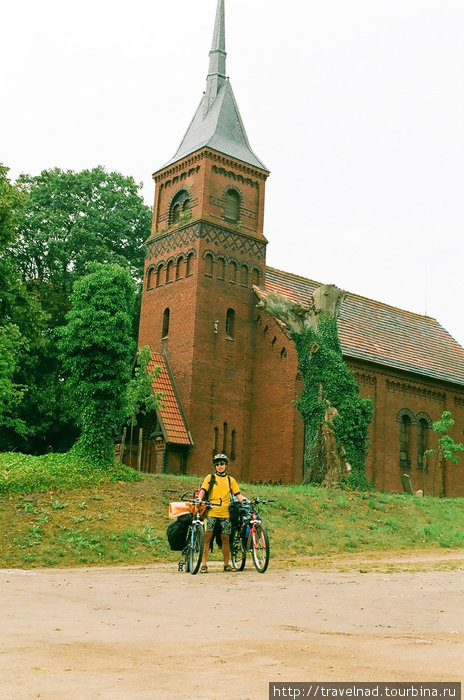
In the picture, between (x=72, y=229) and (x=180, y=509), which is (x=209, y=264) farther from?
(x=180, y=509)

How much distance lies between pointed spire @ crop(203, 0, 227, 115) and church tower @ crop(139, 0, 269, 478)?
7 cm

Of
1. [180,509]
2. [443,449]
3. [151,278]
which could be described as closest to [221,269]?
[151,278]

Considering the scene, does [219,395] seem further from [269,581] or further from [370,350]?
[269,581]

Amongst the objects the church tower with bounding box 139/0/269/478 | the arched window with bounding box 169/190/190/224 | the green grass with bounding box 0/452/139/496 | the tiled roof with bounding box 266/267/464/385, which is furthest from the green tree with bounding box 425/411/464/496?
the green grass with bounding box 0/452/139/496

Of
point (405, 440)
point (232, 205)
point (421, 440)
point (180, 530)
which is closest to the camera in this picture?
point (180, 530)

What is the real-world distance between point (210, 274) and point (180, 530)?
22.1 meters

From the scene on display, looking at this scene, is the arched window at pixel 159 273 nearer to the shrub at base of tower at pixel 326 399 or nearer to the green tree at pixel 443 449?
the shrub at base of tower at pixel 326 399

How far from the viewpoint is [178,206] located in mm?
37344

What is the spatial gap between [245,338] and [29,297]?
9698 millimetres

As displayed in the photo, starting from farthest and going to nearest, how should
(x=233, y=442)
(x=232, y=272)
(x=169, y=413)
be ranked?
(x=232, y=272), (x=233, y=442), (x=169, y=413)

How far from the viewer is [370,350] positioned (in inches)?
1485

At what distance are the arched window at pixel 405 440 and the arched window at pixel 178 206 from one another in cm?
1429

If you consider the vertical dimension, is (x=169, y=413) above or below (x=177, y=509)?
above

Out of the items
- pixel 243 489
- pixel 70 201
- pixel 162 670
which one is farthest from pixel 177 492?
pixel 70 201
